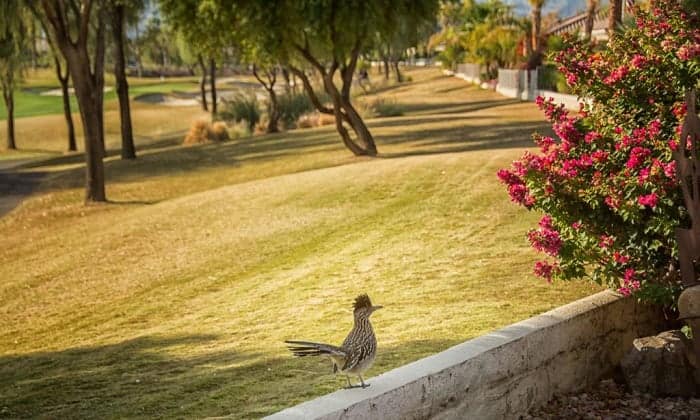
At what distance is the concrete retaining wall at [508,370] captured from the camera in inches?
227

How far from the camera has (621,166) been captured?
8.67 m

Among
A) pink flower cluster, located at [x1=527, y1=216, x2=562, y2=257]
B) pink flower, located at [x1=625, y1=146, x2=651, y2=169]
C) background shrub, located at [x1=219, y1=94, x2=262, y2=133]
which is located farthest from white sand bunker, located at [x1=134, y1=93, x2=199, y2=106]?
pink flower, located at [x1=625, y1=146, x2=651, y2=169]

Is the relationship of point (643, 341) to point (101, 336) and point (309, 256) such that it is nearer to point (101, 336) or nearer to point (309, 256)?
point (101, 336)

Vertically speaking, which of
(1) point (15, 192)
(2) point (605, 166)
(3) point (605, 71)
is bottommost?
(1) point (15, 192)

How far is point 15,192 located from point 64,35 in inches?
325

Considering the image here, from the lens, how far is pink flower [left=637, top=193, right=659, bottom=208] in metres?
7.97

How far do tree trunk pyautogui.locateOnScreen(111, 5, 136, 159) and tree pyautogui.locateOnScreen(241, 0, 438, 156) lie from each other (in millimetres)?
10675

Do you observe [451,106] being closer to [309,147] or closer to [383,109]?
[383,109]

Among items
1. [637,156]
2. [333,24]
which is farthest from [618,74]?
[333,24]

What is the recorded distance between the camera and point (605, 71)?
9109 millimetres

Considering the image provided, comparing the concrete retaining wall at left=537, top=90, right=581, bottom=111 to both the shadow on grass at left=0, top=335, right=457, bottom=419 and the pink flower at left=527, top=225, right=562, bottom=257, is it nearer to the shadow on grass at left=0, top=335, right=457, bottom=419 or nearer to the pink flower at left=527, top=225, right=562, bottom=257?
the shadow on grass at left=0, top=335, right=457, bottom=419

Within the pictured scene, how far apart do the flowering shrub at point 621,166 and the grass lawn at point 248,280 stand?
4.83ft

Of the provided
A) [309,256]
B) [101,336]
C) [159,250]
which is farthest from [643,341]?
[159,250]

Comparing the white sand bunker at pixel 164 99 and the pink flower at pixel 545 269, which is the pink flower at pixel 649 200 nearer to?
the pink flower at pixel 545 269
